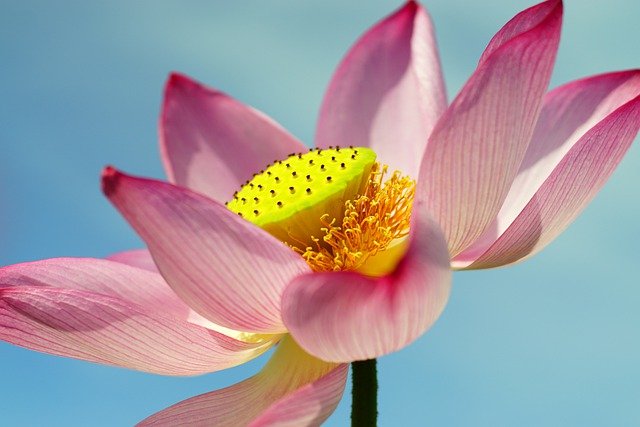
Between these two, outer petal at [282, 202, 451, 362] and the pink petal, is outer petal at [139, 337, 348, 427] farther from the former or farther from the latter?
the pink petal

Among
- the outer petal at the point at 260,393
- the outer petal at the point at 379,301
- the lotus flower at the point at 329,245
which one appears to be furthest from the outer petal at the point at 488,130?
the outer petal at the point at 260,393

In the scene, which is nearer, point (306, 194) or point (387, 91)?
point (306, 194)

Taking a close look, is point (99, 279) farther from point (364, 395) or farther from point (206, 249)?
point (364, 395)

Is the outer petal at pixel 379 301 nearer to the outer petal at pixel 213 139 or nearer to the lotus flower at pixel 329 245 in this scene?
the lotus flower at pixel 329 245

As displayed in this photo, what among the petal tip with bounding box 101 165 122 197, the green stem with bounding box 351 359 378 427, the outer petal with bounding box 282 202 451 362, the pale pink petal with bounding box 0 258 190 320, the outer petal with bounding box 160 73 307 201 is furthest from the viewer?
the outer petal with bounding box 160 73 307 201

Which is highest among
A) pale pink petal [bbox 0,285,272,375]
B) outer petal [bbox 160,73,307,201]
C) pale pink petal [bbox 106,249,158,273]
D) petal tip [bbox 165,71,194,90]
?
petal tip [bbox 165,71,194,90]

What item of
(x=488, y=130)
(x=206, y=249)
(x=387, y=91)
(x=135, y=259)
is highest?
(x=387, y=91)

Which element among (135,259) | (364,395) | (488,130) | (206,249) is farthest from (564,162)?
(135,259)

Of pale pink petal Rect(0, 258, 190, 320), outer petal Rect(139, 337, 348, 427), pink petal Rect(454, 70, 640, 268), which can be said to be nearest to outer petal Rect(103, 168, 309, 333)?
outer petal Rect(139, 337, 348, 427)
